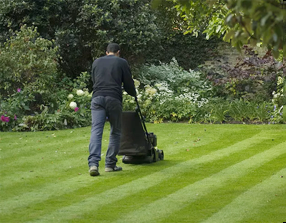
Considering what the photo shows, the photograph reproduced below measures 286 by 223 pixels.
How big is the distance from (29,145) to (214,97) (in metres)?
6.72

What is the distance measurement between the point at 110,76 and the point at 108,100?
326mm

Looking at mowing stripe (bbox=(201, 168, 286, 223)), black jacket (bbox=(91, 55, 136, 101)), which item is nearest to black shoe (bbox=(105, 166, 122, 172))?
black jacket (bbox=(91, 55, 136, 101))

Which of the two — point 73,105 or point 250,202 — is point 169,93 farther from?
point 250,202

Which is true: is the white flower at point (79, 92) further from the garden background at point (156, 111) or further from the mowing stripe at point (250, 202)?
the mowing stripe at point (250, 202)

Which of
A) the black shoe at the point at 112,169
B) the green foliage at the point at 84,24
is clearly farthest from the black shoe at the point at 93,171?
the green foliage at the point at 84,24

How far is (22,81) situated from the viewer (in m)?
14.2

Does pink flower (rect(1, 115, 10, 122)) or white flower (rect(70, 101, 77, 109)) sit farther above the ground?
white flower (rect(70, 101, 77, 109))

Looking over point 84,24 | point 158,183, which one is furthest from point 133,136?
point 84,24

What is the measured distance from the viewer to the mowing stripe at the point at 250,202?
5.67 m

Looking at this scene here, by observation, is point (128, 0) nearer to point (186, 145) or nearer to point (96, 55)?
point (96, 55)

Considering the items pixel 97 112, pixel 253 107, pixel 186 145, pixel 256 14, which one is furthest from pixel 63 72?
pixel 256 14

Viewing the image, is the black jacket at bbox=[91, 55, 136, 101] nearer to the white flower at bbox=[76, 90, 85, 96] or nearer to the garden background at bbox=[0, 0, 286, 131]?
the garden background at bbox=[0, 0, 286, 131]

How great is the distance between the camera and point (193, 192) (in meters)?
6.81

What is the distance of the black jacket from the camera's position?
8102mm
